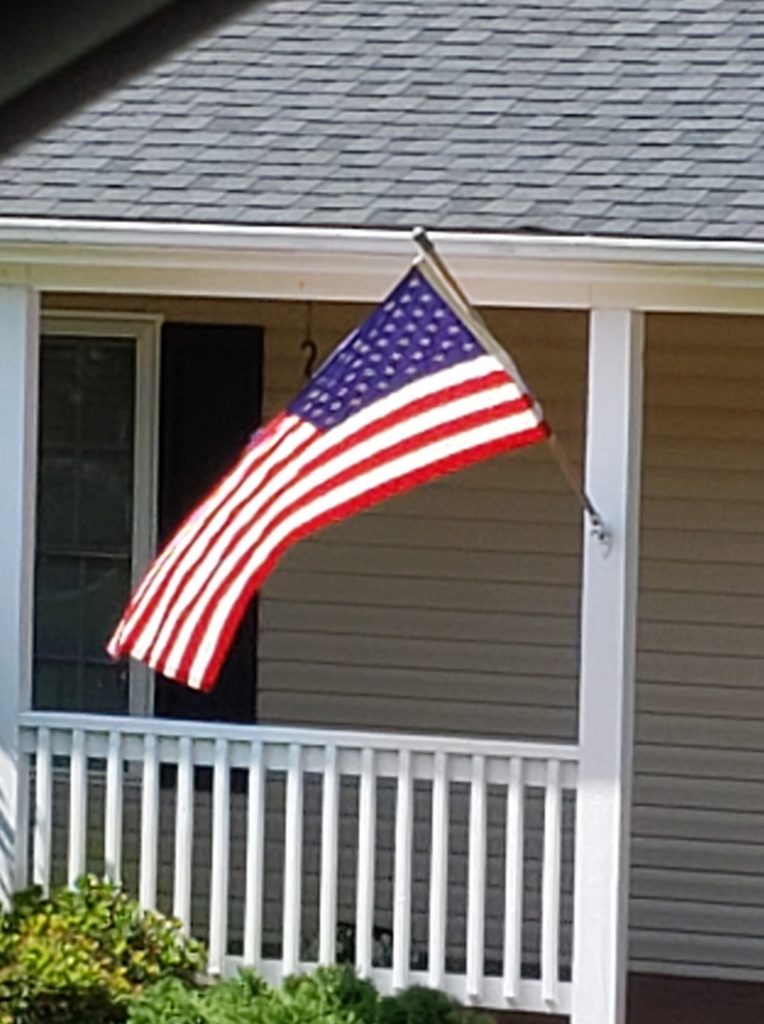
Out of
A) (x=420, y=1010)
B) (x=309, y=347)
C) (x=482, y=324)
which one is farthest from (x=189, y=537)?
(x=309, y=347)

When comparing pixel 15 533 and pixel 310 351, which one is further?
pixel 310 351

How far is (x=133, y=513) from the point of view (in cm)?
863

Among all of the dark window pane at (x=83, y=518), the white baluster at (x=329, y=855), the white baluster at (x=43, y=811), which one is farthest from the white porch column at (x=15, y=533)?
the dark window pane at (x=83, y=518)

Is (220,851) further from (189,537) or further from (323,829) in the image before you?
(189,537)

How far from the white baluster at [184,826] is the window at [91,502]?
2.01 m

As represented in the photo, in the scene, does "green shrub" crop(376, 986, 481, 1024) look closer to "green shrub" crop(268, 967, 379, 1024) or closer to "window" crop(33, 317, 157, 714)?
"green shrub" crop(268, 967, 379, 1024)

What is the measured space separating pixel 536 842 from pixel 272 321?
8.39 feet

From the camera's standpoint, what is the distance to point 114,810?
6.69m

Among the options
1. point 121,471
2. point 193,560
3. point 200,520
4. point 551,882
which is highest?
point 121,471

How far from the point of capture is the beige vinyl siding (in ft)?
26.8

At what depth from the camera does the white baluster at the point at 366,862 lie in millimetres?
6496

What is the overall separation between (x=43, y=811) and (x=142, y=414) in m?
2.36

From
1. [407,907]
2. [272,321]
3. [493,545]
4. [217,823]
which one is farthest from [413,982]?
[272,321]

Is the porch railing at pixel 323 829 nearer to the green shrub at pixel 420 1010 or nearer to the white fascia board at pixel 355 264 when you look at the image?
the green shrub at pixel 420 1010
